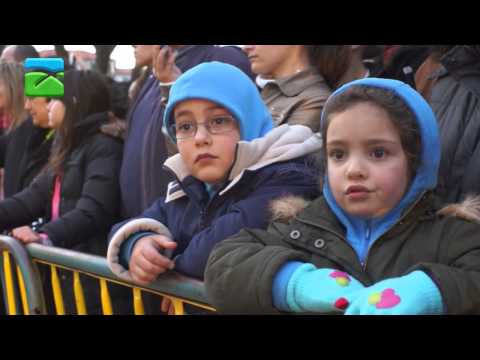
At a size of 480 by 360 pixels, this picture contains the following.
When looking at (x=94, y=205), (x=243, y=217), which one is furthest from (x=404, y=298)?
(x=94, y=205)

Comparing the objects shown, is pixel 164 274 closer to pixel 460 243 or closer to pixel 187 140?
pixel 187 140

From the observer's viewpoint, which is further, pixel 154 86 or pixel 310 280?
pixel 154 86

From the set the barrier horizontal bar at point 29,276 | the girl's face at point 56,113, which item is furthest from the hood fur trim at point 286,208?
the girl's face at point 56,113

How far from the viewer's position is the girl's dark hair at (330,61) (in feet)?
9.73

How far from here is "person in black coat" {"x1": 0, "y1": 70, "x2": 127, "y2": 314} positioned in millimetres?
3605

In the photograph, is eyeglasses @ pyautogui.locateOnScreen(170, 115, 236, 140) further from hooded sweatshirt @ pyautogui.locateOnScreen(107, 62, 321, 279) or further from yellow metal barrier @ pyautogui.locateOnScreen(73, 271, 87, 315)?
yellow metal barrier @ pyautogui.locateOnScreen(73, 271, 87, 315)

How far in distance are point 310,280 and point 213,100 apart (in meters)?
0.87

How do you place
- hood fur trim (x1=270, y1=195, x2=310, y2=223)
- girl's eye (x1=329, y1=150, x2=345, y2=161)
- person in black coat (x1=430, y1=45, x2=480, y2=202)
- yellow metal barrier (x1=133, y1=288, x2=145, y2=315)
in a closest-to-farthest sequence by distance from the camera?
girl's eye (x1=329, y1=150, x2=345, y2=161), hood fur trim (x1=270, y1=195, x2=310, y2=223), person in black coat (x1=430, y1=45, x2=480, y2=202), yellow metal barrier (x1=133, y1=288, x2=145, y2=315)

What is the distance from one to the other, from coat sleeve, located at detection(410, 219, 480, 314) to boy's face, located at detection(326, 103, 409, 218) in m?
0.19

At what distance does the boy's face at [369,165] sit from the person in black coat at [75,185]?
5.54 ft

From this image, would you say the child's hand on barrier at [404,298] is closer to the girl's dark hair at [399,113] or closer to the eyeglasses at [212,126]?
the girl's dark hair at [399,113]

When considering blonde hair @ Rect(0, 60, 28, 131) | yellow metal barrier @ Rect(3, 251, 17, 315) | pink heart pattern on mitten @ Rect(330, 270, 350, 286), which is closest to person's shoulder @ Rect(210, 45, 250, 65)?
yellow metal barrier @ Rect(3, 251, 17, 315)

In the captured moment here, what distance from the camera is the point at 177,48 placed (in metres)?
3.49
